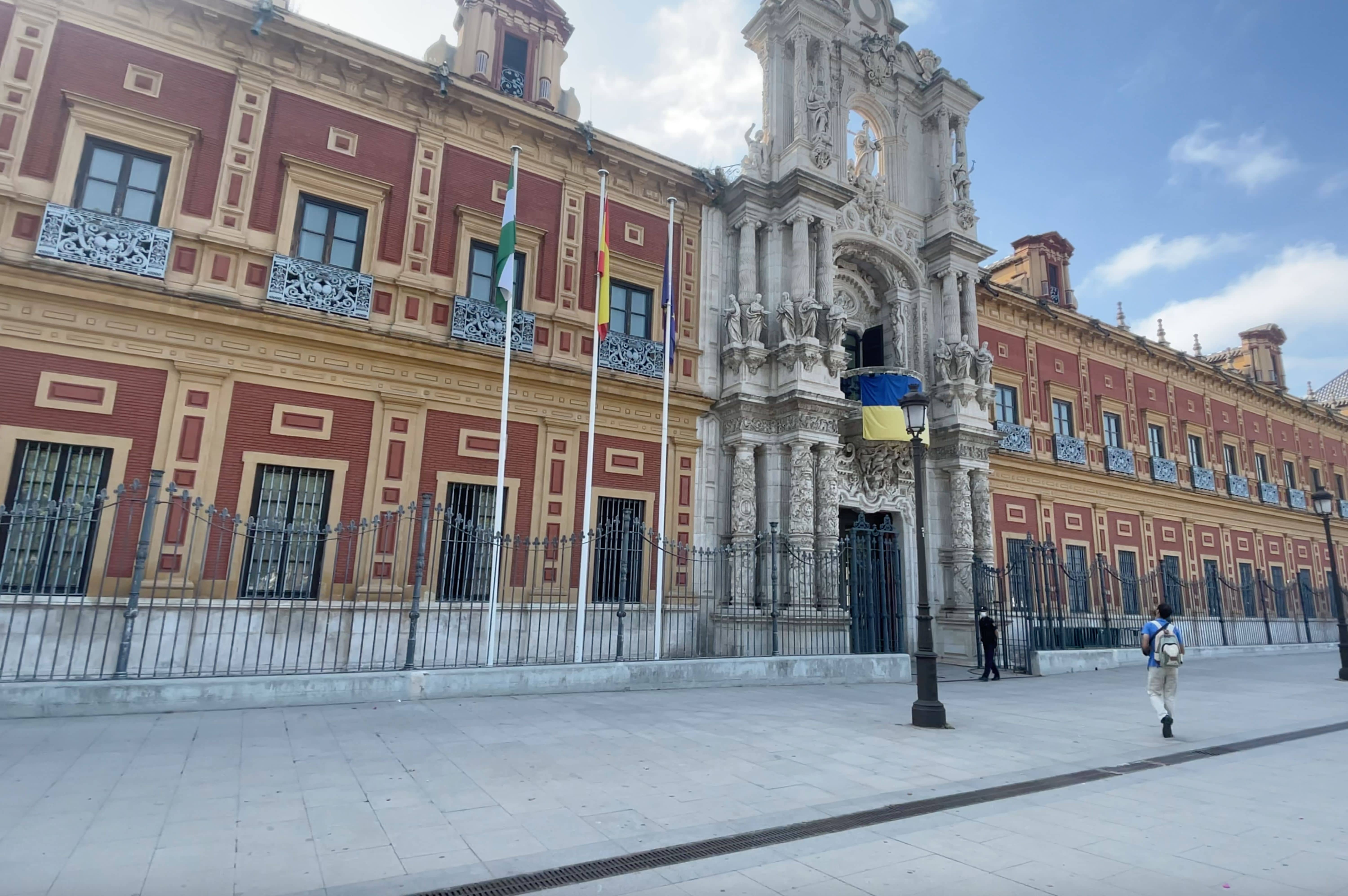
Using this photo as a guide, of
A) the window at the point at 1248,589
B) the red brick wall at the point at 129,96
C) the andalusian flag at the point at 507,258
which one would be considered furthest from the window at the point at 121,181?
the window at the point at 1248,589

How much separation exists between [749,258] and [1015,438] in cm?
1006

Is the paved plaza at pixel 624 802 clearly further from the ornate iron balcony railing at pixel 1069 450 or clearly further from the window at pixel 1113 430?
the window at pixel 1113 430

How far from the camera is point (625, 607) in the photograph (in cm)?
1400

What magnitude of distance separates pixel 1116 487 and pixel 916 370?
9.96 meters

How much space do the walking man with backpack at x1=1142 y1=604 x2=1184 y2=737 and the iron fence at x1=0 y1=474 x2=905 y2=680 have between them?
4.77 metres

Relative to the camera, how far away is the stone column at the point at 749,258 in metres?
16.4

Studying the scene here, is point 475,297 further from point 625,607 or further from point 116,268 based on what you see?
point 625,607

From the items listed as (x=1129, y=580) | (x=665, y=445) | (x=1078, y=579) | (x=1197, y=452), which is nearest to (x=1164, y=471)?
(x=1197, y=452)

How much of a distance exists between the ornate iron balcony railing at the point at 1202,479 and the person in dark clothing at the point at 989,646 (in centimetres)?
1634

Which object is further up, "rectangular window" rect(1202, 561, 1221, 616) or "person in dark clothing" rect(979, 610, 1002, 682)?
"rectangular window" rect(1202, 561, 1221, 616)

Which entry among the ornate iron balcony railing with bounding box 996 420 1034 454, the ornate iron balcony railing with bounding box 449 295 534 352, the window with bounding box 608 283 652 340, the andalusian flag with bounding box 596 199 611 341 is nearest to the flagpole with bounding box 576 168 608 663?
the andalusian flag with bounding box 596 199 611 341

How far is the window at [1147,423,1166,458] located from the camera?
25203 mm

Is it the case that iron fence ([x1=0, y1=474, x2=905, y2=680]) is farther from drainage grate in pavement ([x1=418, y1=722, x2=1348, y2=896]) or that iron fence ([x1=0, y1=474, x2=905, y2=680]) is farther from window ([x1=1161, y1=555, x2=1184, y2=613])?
window ([x1=1161, y1=555, x2=1184, y2=613])

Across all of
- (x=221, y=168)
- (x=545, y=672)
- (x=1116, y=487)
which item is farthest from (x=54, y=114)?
(x=1116, y=487)
